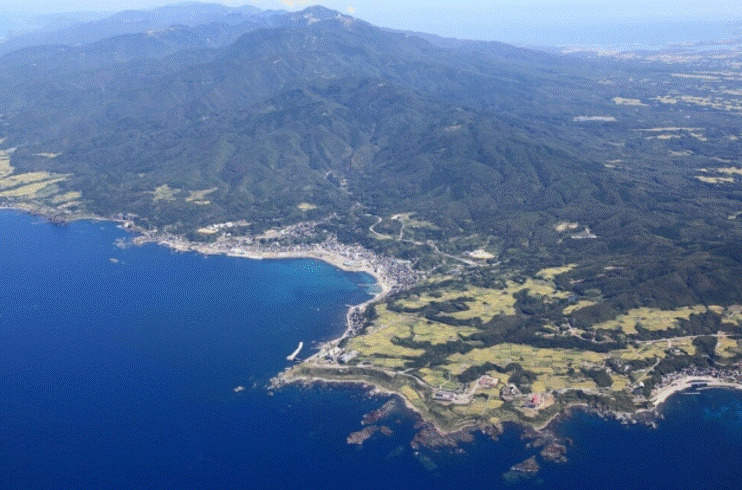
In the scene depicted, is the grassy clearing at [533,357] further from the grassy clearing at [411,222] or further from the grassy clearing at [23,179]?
the grassy clearing at [23,179]

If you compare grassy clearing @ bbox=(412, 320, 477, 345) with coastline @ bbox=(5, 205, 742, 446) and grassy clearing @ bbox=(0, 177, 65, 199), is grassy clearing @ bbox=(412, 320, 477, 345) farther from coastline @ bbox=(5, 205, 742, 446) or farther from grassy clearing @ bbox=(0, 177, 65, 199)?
grassy clearing @ bbox=(0, 177, 65, 199)

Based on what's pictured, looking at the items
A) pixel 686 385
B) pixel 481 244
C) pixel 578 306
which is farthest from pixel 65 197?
pixel 686 385

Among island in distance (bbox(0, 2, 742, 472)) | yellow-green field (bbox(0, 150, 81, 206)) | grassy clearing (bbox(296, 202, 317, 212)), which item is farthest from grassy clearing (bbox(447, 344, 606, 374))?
yellow-green field (bbox(0, 150, 81, 206))

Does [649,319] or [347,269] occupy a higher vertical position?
[649,319]

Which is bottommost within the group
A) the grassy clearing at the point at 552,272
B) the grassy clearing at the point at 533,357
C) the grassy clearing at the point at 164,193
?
the grassy clearing at the point at 164,193

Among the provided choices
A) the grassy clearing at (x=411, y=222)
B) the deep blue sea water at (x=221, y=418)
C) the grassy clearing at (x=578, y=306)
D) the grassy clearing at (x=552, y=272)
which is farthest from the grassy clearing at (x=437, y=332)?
the grassy clearing at (x=411, y=222)

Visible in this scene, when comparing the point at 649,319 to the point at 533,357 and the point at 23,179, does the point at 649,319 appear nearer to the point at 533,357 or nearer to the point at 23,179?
A: the point at 533,357
